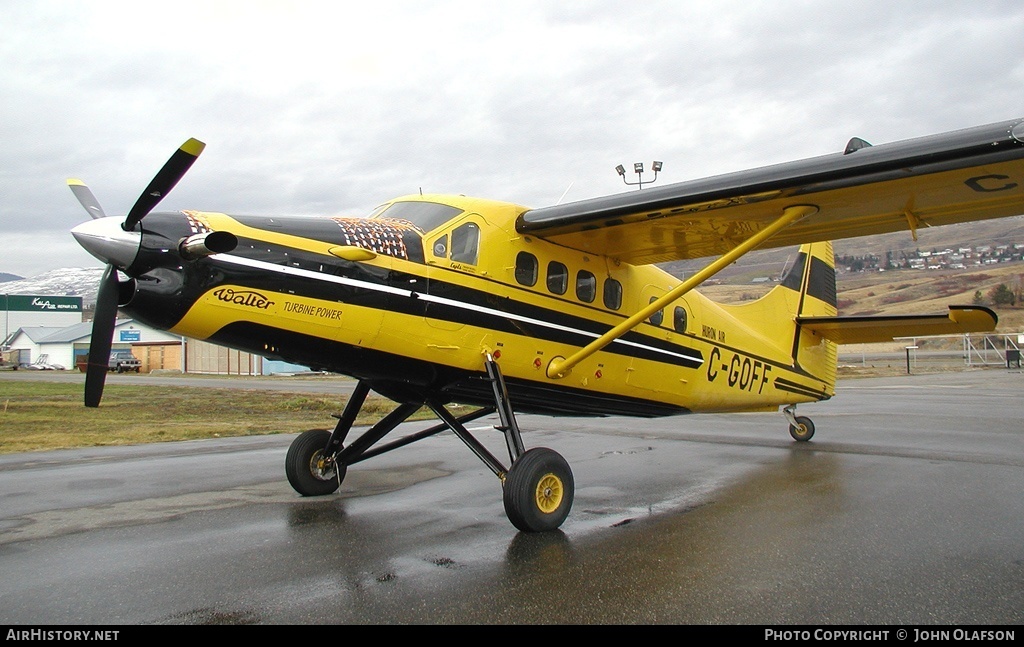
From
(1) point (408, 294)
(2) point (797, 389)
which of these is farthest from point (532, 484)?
(2) point (797, 389)

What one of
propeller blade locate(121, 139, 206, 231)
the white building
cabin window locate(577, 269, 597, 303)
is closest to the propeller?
propeller blade locate(121, 139, 206, 231)

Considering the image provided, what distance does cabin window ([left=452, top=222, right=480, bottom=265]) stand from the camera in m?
6.99

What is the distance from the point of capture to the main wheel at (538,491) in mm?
6223

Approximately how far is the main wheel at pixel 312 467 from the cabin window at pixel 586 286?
3.46m

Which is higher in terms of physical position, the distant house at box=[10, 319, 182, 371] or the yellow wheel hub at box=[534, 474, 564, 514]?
the distant house at box=[10, 319, 182, 371]

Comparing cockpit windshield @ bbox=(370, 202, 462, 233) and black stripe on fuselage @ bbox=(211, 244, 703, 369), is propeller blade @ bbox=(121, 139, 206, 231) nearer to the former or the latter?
black stripe on fuselage @ bbox=(211, 244, 703, 369)

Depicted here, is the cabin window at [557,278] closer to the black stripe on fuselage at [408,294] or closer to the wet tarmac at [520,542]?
the black stripe on fuselage at [408,294]

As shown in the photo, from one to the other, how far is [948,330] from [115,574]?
11.4 meters

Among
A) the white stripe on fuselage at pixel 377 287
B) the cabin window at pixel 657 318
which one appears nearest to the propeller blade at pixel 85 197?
the white stripe on fuselage at pixel 377 287

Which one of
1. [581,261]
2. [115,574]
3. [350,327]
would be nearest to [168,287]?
[350,327]

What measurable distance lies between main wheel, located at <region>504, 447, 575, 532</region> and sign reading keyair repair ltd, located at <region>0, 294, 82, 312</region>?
323ft

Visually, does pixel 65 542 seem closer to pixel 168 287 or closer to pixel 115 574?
pixel 115 574

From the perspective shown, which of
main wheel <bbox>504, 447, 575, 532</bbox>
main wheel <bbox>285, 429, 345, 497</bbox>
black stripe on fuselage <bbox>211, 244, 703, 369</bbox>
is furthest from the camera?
main wheel <bbox>285, 429, 345, 497</bbox>

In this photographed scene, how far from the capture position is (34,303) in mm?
93625
